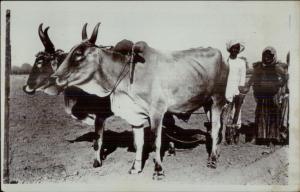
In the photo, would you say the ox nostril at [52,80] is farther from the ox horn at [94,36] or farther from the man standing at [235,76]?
the man standing at [235,76]

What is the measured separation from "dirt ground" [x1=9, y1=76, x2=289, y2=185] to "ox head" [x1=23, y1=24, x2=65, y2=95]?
76 mm

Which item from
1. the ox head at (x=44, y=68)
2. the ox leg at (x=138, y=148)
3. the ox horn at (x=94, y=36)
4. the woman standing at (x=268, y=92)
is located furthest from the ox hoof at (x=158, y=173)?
the ox horn at (x=94, y=36)

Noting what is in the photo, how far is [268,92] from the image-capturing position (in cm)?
470

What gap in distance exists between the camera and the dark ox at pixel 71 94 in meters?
4.53

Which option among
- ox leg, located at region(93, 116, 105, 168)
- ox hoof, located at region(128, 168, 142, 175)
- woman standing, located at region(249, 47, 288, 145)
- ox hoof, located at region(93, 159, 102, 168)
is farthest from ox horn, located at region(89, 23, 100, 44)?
woman standing, located at region(249, 47, 288, 145)

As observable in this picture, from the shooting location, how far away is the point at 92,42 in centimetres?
447

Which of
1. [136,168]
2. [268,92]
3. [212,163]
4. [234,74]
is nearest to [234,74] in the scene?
[234,74]

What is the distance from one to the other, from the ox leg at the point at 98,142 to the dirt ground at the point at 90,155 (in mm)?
59

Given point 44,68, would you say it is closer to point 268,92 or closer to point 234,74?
point 234,74

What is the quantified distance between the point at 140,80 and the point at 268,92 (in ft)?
4.46

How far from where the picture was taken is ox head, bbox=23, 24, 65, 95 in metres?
4.53

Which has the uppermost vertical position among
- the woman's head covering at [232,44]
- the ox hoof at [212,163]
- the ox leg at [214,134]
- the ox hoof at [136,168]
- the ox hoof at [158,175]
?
the woman's head covering at [232,44]

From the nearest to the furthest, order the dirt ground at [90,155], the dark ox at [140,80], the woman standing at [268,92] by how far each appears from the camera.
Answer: the dark ox at [140,80]
the dirt ground at [90,155]
the woman standing at [268,92]

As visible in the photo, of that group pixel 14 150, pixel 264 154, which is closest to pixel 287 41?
pixel 264 154
